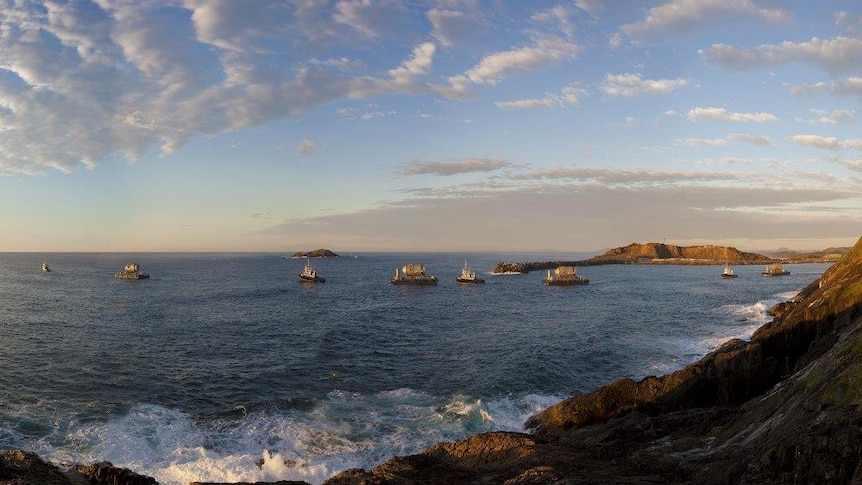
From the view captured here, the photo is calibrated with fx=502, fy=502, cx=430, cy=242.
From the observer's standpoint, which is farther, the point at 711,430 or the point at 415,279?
the point at 415,279

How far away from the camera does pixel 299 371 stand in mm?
38375

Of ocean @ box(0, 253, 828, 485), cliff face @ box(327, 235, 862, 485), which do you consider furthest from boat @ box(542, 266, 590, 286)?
cliff face @ box(327, 235, 862, 485)

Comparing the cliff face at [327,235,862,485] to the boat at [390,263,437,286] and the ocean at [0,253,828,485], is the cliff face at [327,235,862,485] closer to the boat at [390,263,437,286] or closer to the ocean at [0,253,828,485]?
the ocean at [0,253,828,485]

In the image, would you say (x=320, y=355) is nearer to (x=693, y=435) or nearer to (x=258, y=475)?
(x=258, y=475)

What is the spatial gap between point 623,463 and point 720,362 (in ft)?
41.3

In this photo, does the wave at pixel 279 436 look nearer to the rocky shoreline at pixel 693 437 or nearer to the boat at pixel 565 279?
the rocky shoreline at pixel 693 437

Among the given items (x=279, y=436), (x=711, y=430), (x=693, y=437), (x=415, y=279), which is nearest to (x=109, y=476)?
(x=279, y=436)

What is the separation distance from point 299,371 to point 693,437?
28.4m

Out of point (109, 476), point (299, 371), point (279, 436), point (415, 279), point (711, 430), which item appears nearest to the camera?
point (109, 476)

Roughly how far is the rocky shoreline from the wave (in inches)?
156

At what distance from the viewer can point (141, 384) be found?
114 feet

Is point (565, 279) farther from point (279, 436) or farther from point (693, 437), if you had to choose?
point (693, 437)

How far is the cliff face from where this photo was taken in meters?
11.2

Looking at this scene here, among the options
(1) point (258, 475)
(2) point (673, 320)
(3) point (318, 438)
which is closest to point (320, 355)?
(3) point (318, 438)
